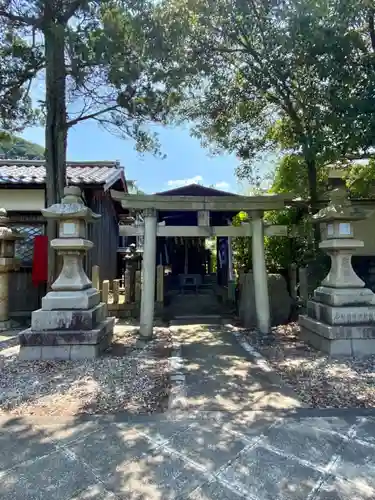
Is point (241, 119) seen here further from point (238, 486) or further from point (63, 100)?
point (238, 486)

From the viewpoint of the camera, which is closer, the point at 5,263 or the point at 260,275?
the point at 260,275

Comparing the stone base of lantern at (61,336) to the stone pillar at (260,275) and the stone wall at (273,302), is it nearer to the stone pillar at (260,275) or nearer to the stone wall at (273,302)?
the stone pillar at (260,275)

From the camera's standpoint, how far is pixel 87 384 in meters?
4.33

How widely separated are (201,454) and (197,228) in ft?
15.4

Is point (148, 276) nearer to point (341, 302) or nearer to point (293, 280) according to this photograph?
point (341, 302)

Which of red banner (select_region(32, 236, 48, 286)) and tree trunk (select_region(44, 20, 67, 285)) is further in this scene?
red banner (select_region(32, 236, 48, 286))

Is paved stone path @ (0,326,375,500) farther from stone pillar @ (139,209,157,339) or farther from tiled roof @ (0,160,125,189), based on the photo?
tiled roof @ (0,160,125,189)

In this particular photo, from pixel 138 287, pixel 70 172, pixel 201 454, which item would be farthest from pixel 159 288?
pixel 201 454

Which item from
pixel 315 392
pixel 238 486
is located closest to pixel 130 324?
pixel 315 392

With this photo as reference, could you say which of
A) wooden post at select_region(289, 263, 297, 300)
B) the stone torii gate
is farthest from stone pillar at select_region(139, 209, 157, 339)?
wooden post at select_region(289, 263, 297, 300)

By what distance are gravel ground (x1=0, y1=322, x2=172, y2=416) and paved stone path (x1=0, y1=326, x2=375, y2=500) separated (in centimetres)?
31

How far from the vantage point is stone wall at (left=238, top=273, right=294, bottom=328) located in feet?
26.3

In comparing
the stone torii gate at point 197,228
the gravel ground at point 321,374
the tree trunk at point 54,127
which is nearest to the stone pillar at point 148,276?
the stone torii gate at point 197,228

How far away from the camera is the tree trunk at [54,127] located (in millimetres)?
6410
